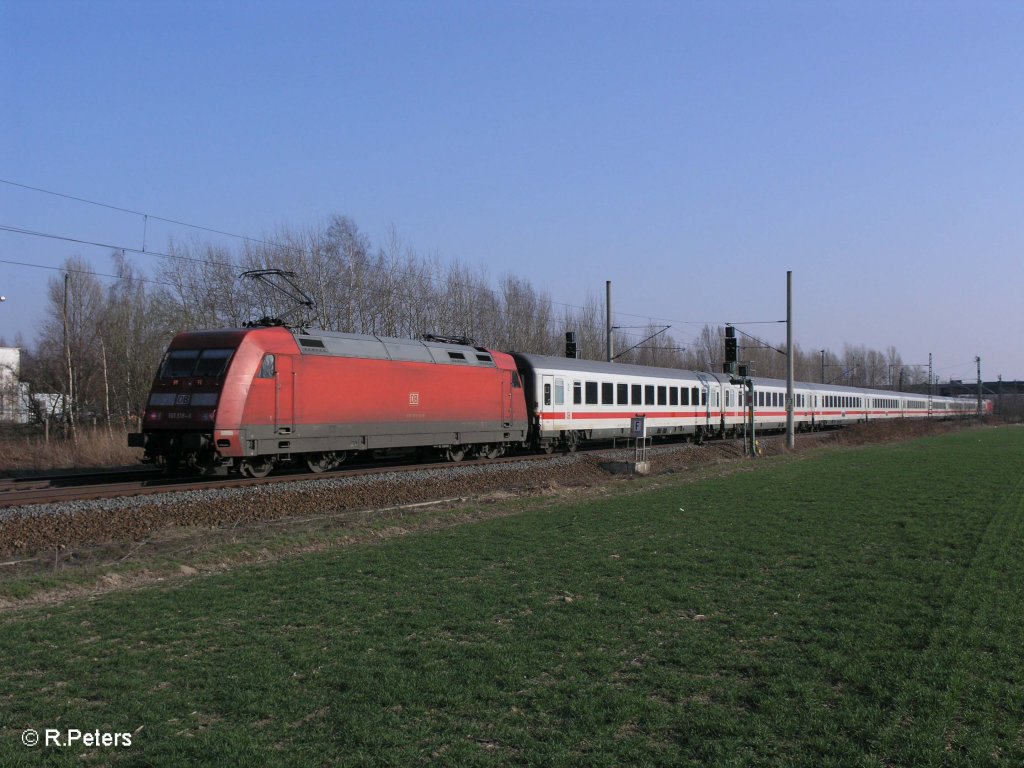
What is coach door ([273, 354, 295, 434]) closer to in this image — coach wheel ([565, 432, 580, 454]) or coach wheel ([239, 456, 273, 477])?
coach wheel ([239, 456, 273, 477])

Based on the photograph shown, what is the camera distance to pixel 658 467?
83.0 feet

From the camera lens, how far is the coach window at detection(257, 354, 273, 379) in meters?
18.0

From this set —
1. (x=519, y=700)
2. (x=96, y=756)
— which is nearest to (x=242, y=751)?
(x=96, y=756)

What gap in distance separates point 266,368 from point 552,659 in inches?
528

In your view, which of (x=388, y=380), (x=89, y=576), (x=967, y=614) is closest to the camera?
(x=967, y=614)

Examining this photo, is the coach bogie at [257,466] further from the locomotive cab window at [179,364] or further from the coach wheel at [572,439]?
the coach wheel at [572,439]

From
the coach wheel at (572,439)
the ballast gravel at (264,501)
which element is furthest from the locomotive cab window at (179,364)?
the coach wheel at (572,439)

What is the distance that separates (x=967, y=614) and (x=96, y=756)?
22.9ft

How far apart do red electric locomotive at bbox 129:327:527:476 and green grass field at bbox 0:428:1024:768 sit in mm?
7802

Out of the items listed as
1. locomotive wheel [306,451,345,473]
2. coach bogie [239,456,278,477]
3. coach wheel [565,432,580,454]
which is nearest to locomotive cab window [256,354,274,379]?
coach bogie [239,456,278,477]

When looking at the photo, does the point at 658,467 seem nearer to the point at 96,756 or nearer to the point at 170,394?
the point at 170,394

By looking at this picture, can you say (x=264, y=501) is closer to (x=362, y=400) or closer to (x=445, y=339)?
(x=362, y=400)

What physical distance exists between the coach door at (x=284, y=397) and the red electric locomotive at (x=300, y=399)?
2 cm

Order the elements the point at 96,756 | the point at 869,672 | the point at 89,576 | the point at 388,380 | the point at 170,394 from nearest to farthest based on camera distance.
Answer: the point at 96,756, the point at 869,672, the point at 89,576, the point at 170,394, the point at 388,380
